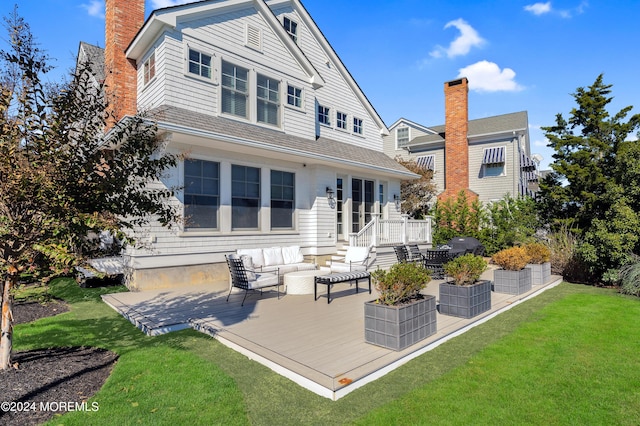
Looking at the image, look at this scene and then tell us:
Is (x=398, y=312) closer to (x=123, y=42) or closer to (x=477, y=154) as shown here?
(x=123, y=42)

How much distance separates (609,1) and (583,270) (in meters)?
8.57

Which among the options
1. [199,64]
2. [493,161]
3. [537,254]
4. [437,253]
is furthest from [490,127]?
[199,64]

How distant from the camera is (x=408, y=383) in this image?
3.94m

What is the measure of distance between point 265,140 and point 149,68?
4.23 metres

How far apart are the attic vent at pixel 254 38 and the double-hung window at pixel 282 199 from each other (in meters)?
4.23

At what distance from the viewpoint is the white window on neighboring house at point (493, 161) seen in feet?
69.9

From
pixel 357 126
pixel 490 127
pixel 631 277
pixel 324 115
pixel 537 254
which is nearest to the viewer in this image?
pixel 631 277

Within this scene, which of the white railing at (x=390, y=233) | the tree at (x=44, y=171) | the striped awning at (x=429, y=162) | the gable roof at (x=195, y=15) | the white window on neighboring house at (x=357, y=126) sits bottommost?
the white railing at (x=390, y=233)

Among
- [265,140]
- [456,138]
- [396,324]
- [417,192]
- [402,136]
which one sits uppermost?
[402,136]

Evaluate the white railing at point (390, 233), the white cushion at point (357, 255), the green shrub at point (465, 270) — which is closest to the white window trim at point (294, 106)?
the white railing at point (390, 233)

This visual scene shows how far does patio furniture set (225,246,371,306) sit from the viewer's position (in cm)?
784

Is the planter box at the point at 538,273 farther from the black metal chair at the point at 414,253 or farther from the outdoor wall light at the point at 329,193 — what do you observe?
the outdoor wall light at the point at 329,193

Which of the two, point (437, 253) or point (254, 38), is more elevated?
point (254, 38)

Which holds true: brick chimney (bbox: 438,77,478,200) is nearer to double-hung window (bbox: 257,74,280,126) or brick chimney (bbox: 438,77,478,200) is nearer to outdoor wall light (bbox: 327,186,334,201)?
outdoor wall light (bbox: 327,186,334,201)
